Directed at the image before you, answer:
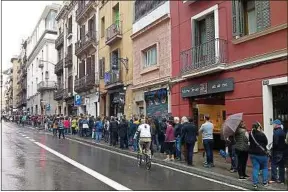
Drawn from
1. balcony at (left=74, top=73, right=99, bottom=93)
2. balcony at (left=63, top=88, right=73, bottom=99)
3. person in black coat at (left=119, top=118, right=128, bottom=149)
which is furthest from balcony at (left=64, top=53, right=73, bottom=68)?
person in black coat at (left=119, top=118, right=128, bottom=149)

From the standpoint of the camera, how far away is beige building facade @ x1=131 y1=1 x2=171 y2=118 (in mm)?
19781

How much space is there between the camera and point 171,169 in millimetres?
13094

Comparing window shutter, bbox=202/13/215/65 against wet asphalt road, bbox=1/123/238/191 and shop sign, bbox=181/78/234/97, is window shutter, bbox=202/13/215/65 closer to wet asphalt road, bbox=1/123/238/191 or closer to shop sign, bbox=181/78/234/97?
shop sign, bbox=181/78/234/97

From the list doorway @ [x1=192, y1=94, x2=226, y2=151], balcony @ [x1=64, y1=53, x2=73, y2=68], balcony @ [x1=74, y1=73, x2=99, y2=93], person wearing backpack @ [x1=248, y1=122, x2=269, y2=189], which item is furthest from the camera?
balcony @ [x1=64, y1=53, x2=73, y2=68]

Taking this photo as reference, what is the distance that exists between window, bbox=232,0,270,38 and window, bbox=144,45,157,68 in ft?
24.3

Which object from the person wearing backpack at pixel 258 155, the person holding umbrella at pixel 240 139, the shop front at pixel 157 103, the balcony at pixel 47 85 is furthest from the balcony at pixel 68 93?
the person wearing backpack at pixel 258 155

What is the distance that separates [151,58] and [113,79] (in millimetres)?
5488

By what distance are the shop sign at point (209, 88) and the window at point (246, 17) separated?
Answer: 5.84 ft

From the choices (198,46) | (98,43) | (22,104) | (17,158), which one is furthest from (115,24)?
(22,104)

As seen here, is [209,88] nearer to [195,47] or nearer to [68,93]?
[195,47]

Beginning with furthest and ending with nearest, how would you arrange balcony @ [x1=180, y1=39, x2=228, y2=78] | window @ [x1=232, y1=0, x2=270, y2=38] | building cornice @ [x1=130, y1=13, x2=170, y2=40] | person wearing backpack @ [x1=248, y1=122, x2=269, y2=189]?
building cornice @ [x1=130, y1=13, x2=170, y2=40]
balcony @ [x1=180, y1=39, x2=228, y2=78]
window @ [x1=232, y1=0, x2=270, y2=38]
person wearing backpack @ [x1=248, y1=122, x2=269, y2=189]

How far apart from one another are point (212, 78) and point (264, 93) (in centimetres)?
305

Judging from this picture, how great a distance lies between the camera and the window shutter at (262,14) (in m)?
13.0

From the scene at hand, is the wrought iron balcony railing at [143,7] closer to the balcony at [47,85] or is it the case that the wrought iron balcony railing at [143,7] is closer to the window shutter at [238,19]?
the window shutter at [238,19]
